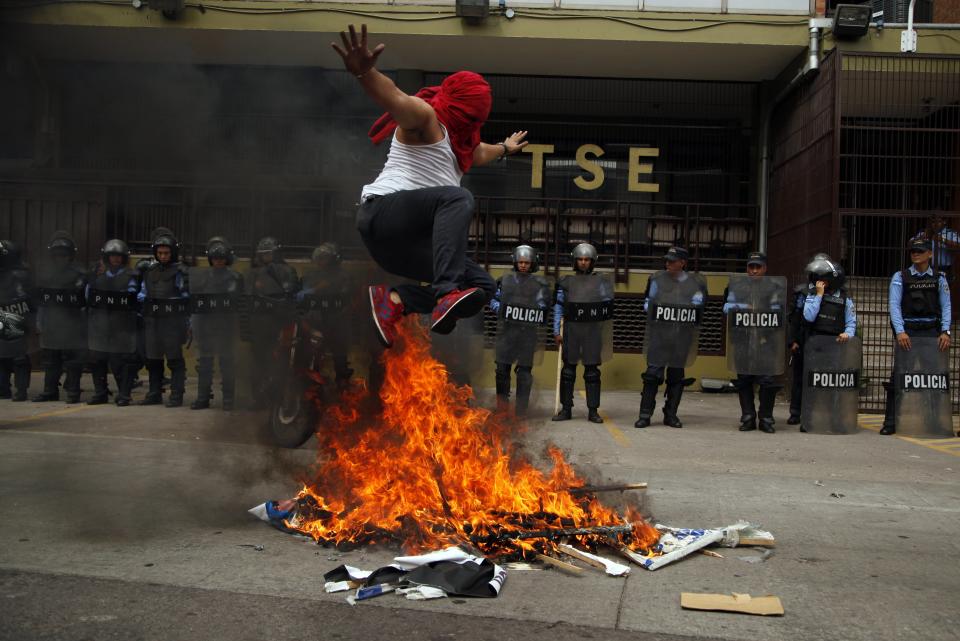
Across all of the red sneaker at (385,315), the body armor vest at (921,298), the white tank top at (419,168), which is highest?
the white tank top at (419,168)

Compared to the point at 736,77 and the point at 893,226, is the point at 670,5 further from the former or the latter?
the point at 893,226

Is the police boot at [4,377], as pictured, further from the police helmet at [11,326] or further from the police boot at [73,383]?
the police boot at [73,383]

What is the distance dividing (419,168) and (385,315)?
73 centimetres

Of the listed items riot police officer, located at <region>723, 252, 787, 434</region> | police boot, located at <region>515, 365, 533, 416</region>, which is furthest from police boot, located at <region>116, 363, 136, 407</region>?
riot police officer, located at <region>723, 252, 787, 434</region>

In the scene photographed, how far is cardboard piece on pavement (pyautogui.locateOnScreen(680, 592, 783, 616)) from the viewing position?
11.7 ft

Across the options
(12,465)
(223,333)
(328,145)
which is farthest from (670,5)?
(12,465)

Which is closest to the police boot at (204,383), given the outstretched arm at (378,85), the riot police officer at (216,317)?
the riot police officer at (216,317)

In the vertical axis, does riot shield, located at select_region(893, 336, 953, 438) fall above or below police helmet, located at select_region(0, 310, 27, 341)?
below

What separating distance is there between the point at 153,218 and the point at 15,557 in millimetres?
1898

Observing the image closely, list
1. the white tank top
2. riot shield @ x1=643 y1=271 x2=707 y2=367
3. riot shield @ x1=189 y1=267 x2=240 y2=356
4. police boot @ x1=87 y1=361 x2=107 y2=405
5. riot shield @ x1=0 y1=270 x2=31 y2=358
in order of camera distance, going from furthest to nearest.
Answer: police boot @ x1=87 y1=361 x2=107 y2=405 → riot shield @ x1=643 y1=271 x2=707 y2=367 → riot shield @ x1=0 y1=270 x2=31 y2=358 → riot shield @ x1=189 y1=267 x2=240 y2=356 → the white tank top

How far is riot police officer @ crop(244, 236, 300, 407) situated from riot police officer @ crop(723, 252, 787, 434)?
18.9 ft

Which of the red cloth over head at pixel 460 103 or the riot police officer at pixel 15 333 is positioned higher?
the red cloth over head at pixel 460 103

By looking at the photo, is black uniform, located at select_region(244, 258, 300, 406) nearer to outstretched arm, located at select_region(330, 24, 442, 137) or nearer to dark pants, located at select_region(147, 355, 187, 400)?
outstretched arm, located at select_region(330, 24, 442, 137)

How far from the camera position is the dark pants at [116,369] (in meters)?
10.9
